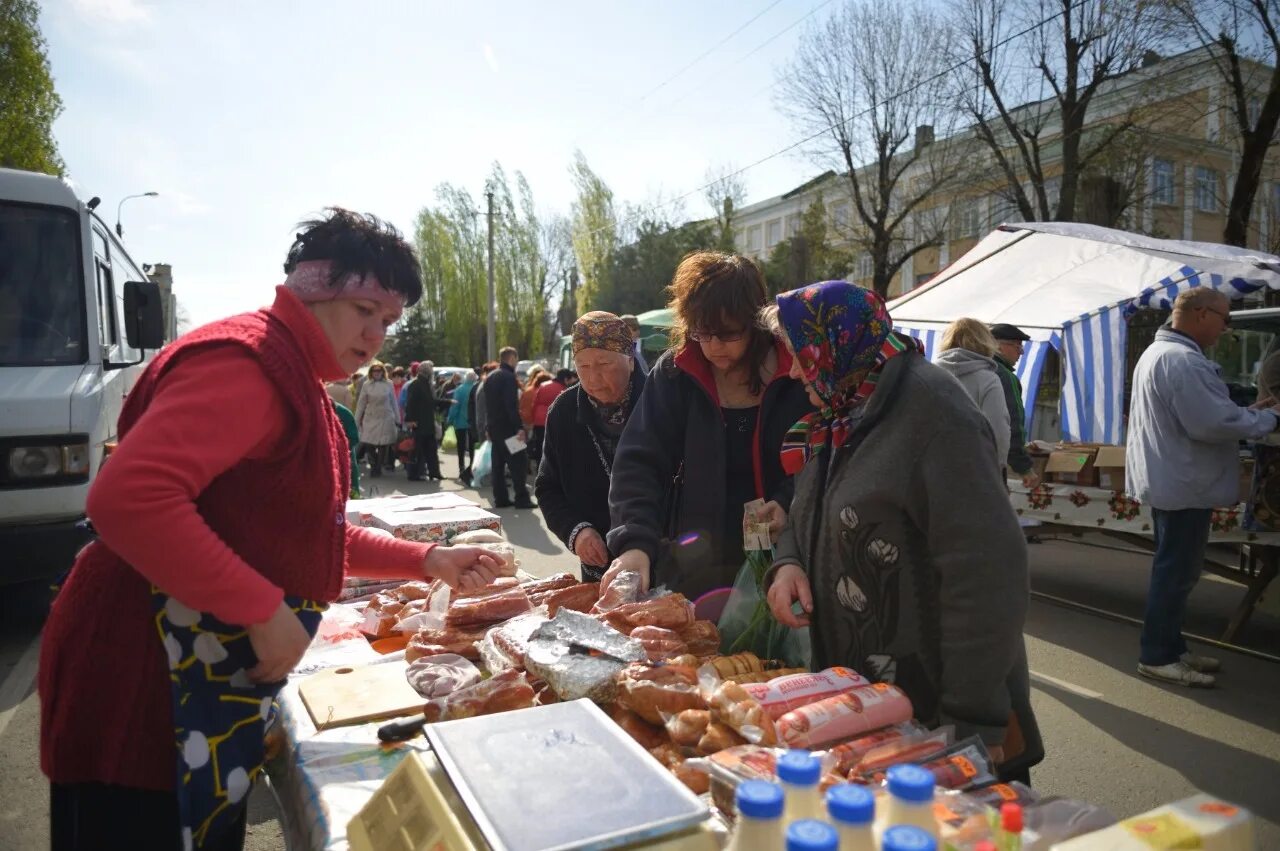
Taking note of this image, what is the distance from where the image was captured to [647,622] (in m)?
2.22

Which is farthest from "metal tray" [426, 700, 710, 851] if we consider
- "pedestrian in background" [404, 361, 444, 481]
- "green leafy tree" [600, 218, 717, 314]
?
"green leafy tree" [600, 218, 717, 314]

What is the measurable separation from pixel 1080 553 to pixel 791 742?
26.4ft

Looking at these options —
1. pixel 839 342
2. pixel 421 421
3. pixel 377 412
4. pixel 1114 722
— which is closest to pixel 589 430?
pixel 839 342

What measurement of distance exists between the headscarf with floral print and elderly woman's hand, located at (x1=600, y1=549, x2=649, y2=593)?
2.48ft

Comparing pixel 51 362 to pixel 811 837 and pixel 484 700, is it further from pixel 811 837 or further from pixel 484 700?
pixel 811 837

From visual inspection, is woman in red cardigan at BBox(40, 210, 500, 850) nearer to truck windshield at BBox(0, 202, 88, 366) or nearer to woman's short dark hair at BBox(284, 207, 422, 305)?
woman's short dark hair at BBox(284, 207, 422, 305)

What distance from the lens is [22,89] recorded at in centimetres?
2189

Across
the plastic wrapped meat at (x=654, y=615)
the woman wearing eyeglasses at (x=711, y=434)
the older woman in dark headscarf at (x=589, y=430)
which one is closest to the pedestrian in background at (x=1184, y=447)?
the woman wearing eyeglasses at (x=711, y=434)

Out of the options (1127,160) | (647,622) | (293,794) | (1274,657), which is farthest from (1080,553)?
(1127,160)

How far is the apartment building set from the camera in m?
14.7

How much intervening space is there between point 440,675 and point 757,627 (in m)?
0.88

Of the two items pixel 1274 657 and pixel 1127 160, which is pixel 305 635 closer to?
pixel 1274 657

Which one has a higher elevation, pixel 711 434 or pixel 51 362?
pixel 51 362

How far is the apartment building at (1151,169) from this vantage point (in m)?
14.7
